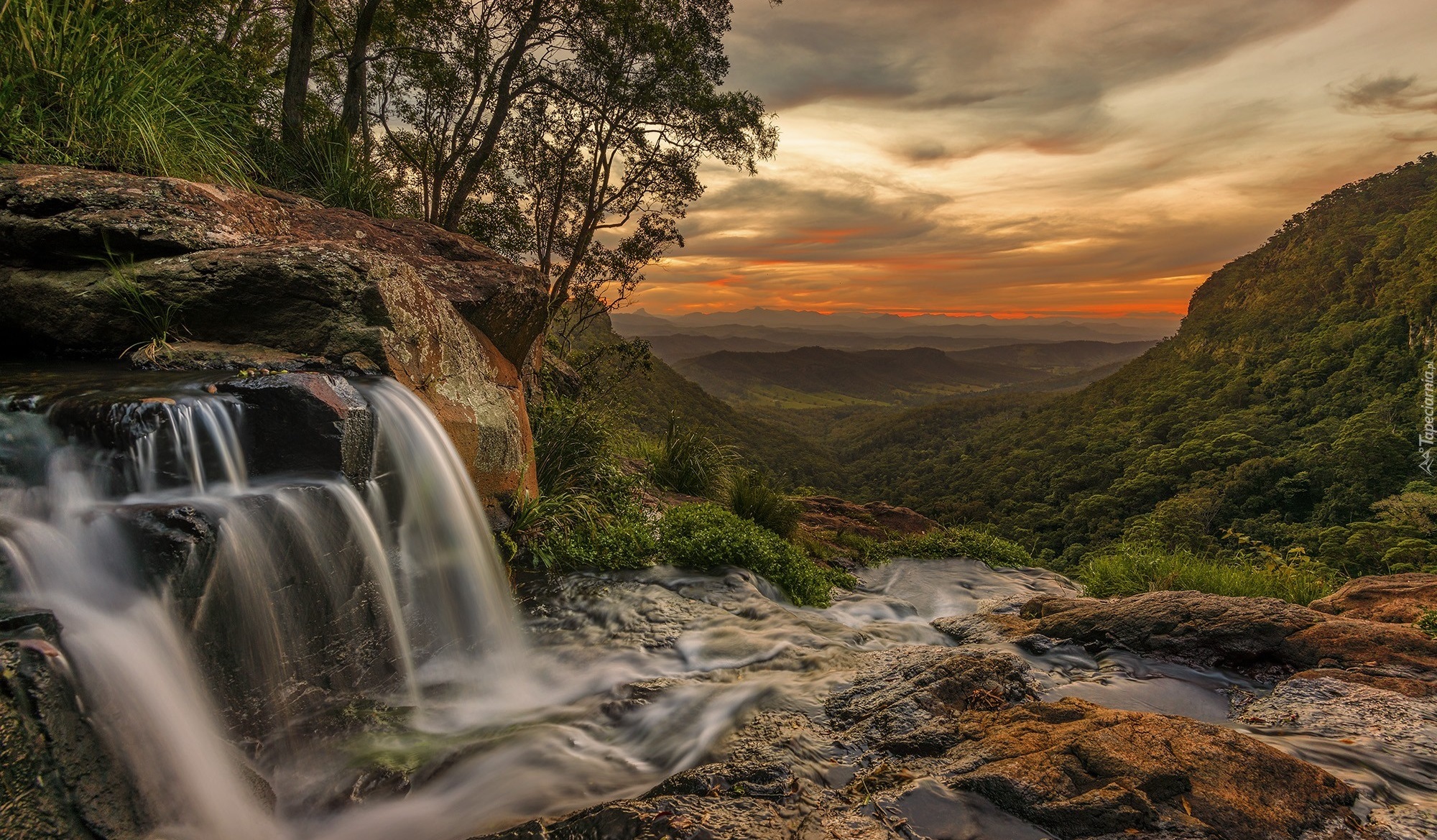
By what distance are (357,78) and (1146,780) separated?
1381 centimetres

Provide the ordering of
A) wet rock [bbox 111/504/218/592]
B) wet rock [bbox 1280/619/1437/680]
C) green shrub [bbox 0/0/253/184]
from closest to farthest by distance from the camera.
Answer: wet rock [bbox 111/504/218/592] < wet rock [bbox 1280/619/1437/680] < green shrub [bbox 0/0/253/184]

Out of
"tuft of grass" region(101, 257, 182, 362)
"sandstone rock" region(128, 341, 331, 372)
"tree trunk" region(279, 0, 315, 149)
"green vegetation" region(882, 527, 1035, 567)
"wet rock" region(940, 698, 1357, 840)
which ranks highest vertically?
"tree trunk" region(279, 0, 315, 149)

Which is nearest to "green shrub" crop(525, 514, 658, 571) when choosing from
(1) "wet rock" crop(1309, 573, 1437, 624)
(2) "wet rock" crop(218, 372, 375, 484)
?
(2) "wet rock" crop(218, 372, 375, 484)

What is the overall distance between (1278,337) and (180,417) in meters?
84.8

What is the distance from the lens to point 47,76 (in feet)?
19.4

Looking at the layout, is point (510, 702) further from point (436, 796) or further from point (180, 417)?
point (180, 417)

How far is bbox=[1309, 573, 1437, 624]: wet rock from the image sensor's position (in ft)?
19.4

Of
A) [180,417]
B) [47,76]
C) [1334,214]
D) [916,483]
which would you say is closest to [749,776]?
[180,417]

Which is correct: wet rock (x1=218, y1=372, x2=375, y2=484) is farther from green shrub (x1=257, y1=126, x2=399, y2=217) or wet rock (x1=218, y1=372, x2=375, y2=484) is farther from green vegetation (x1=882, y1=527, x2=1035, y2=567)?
green vegetation (x1=882, y1=527, x2=1035, y2=567)

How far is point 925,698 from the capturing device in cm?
422

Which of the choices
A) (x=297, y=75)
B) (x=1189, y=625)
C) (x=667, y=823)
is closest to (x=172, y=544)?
(x=667, y=823)

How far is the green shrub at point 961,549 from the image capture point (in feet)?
44.9

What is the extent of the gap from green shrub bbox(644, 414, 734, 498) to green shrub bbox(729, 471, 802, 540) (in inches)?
33.8

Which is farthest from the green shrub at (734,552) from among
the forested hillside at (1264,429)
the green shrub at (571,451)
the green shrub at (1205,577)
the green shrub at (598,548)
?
the forested hillside at (1264,429)
